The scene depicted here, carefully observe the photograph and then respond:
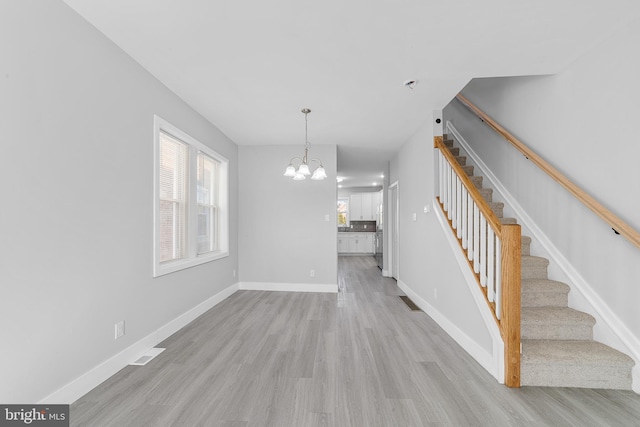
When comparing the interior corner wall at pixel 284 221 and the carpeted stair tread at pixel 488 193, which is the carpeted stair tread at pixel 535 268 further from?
the interior corner wall at pixel 284 221

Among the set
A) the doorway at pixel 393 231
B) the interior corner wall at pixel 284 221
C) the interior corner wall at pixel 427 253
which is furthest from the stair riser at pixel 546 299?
the doorway at pixel 393 231

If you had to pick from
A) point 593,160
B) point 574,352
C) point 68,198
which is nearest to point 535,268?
point 574,352

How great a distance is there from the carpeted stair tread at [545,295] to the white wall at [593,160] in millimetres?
70

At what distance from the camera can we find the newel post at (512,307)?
2.02 m

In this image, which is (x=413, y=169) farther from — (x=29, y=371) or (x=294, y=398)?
(x=29, y=371)

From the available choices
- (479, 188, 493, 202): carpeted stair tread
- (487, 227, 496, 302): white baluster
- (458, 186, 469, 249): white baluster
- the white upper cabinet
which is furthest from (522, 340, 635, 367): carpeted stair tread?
the white upper cabinet

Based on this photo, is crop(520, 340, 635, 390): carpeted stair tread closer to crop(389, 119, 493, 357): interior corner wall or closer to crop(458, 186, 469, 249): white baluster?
crop(389, 119, 493, 357): interior corner wall

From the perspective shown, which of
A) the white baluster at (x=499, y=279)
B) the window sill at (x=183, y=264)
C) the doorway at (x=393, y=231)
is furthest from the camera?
the doorway at (x=393, y=231)

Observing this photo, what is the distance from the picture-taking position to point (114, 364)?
2.19 metres

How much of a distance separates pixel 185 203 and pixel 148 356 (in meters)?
1.70

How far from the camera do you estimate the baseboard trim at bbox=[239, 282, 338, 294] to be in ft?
16.1

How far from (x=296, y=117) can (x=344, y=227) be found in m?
7.15

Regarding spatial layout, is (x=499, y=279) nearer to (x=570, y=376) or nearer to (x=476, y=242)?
(x=476, y=242)

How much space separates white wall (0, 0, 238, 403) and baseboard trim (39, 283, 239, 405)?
0.05 meters
